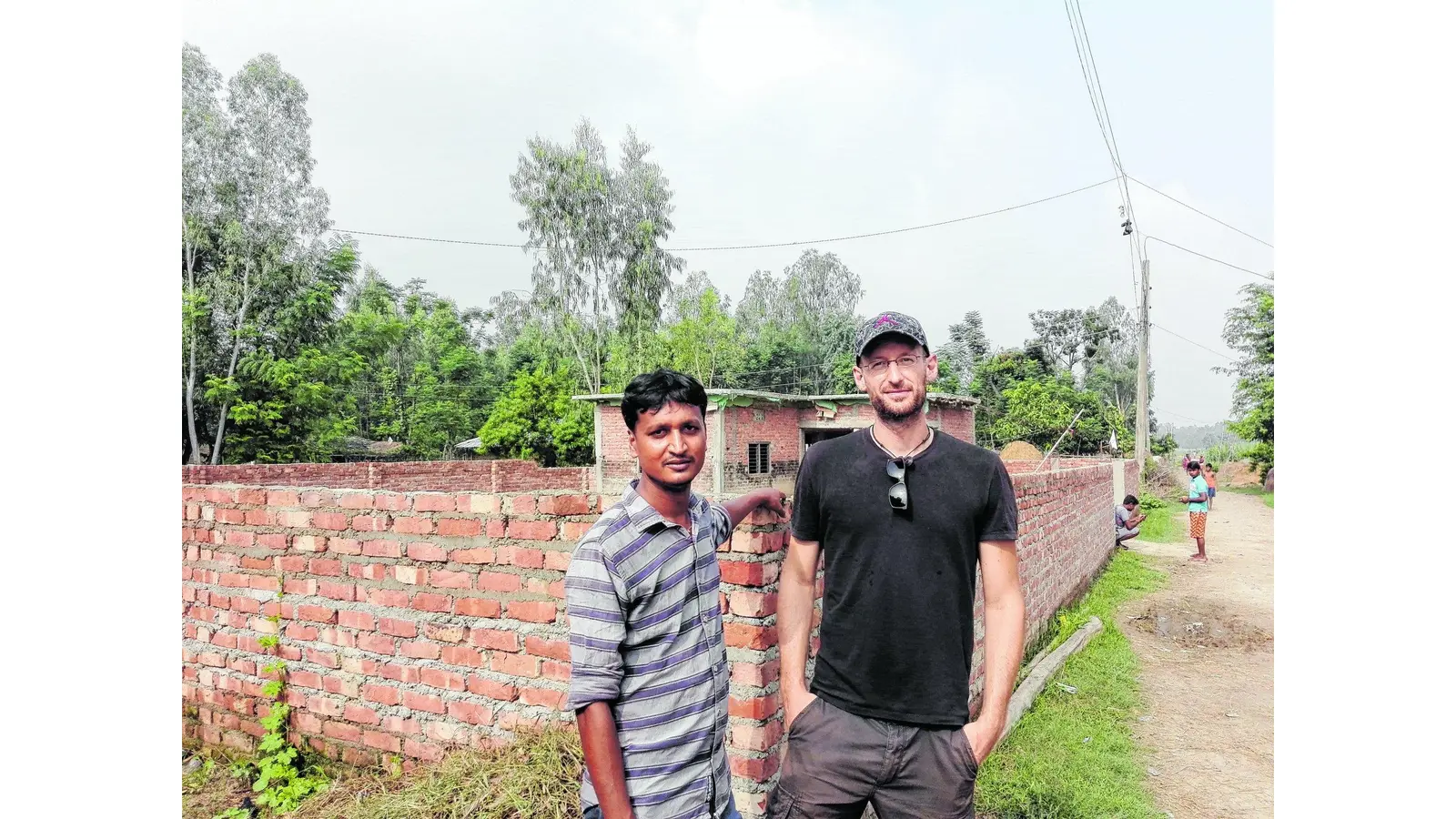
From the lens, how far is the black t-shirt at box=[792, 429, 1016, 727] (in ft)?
6.31

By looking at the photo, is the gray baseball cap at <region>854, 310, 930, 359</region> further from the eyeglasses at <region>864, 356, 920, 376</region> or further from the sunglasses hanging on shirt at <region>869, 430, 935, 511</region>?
the sunglasses hanging on shirt at <region>869, 430, 935, 511</region>

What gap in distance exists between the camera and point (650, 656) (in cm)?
175

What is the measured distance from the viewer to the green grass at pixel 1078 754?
339 centimetres

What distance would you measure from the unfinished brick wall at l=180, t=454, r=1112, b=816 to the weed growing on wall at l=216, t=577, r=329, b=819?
2.7 inches

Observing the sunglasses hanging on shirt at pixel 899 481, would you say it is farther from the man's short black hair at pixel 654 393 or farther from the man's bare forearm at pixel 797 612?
the man's short black hair at pixel 654 393

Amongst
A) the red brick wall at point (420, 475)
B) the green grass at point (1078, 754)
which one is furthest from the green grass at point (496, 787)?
the red brick wall at point (420, 475)

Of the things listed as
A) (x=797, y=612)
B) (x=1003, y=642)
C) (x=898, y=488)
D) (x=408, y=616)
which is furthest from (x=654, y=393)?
(x=408, y=616)

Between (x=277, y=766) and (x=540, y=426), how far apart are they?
22.9 meters

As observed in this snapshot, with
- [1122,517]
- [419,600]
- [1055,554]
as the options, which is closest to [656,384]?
[419,600]

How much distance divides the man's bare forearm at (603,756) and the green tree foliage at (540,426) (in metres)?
24.7

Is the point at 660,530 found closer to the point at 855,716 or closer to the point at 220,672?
the point at 855,716

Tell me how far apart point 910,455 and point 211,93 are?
1062 inches

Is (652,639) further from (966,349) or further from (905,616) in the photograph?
(966,349)

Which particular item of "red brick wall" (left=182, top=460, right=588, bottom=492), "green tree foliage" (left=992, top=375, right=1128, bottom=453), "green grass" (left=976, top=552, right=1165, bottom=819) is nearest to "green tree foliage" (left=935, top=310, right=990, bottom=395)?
"green tree foliage" (left=992, top=375, right=1128, bottom=453)
